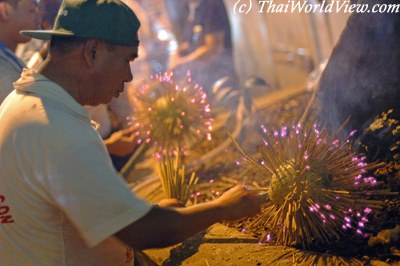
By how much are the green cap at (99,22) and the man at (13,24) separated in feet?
6.13

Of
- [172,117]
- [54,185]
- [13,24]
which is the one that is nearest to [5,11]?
[13,24]

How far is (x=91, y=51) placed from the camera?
7.37 ft

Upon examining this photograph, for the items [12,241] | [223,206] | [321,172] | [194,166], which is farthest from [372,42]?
[12,241]

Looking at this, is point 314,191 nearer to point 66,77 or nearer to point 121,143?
point 66,77

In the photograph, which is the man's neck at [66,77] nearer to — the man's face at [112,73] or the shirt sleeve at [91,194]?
the man's face at [112,73]

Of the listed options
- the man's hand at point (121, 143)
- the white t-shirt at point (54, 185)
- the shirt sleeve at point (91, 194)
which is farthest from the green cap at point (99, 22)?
the man's hand at point (121, 143)

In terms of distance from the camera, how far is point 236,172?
4586 millimetres

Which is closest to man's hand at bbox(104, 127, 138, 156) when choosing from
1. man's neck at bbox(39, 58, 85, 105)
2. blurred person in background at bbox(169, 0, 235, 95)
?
man's neck at bbox(39, 58, 85, 105)

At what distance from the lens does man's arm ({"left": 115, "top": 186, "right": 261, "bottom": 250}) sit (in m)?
2.04

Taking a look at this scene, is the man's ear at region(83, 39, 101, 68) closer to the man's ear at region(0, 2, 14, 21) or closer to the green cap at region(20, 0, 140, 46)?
the green cap at region(20, 0, 140, 46)

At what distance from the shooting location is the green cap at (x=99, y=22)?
221 cm

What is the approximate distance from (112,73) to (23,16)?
7.49ft

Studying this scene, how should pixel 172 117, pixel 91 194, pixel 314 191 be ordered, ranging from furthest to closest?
pixel 172 117
pixel 314 191
pixel 91 194

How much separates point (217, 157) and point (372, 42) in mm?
2383
